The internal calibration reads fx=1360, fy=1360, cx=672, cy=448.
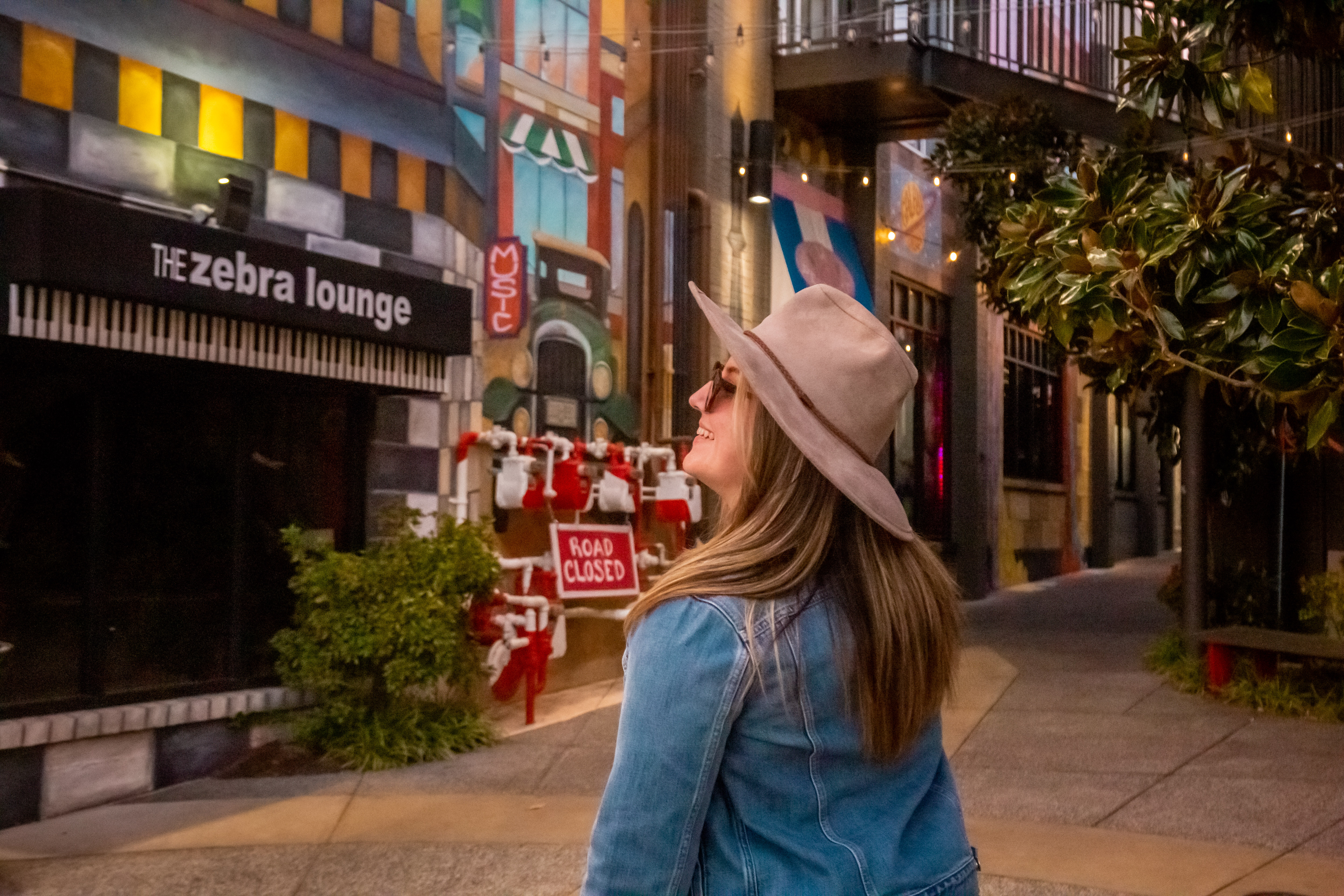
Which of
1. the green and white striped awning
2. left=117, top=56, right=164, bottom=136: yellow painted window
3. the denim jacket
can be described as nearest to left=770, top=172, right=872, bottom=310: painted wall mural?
the green and white striped awning

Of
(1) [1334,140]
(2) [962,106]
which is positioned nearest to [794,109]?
(2) [962,106]

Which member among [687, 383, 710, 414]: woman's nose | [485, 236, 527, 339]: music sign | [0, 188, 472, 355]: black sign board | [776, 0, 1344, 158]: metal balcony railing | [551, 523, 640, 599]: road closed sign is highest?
[776, 0, 1344, 158]: metal balcony railing

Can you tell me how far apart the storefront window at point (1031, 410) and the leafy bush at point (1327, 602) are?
24.6 ft

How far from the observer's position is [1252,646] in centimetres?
894

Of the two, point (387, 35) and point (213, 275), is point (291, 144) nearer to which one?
point (387, 35)

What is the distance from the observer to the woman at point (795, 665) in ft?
5.33

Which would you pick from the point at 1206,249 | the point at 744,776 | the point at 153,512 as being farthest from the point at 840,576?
the point at 153,512

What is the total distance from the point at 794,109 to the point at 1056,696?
677 centimetres

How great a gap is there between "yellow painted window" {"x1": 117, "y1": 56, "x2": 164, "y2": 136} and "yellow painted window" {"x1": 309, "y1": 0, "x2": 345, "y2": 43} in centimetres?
113

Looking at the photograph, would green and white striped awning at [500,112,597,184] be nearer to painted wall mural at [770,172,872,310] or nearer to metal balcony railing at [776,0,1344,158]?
painted wall mural at [770,172,872,310]

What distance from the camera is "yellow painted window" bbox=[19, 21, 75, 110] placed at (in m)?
6.29

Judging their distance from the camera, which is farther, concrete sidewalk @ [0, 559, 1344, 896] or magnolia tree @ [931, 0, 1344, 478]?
concrete sidewalk @ [0, 559, 1344, 896]

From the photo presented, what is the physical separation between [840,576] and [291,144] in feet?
21.4

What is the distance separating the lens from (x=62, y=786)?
254 inches
